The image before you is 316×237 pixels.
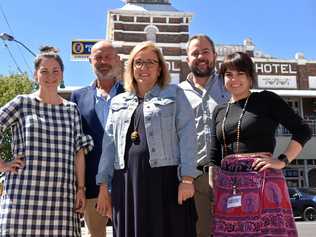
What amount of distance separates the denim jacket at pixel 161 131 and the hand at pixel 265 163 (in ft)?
1.75

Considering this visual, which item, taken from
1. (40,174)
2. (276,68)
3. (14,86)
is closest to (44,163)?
(40,174)

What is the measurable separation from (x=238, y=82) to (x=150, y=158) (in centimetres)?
111

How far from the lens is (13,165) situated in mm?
4461

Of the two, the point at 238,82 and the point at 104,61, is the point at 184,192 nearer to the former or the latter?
the point at 238,82

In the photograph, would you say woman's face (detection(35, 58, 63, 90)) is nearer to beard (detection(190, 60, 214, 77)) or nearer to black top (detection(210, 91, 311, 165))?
beard (detection(190, 60, 214, 77))

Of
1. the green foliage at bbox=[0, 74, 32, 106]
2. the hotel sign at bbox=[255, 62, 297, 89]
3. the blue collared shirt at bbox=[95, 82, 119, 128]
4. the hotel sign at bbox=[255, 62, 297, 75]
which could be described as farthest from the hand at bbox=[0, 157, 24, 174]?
the hotel sign at bbox=[255, 62, 297, 75]

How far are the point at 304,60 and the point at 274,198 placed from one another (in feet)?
98.3

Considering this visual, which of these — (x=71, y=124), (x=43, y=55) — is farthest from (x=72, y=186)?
(x=43, y=55)

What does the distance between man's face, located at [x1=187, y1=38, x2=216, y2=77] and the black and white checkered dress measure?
4.93 feet

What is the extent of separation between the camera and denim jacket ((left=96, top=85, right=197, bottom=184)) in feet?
13.8

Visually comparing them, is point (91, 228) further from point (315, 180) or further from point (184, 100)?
point (315, 180)

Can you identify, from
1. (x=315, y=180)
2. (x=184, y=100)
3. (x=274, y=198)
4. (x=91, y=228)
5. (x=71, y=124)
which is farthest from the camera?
(x=315, y=180)

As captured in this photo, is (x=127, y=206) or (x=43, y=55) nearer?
(x=127, y=206)

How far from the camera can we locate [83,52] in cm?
3177
